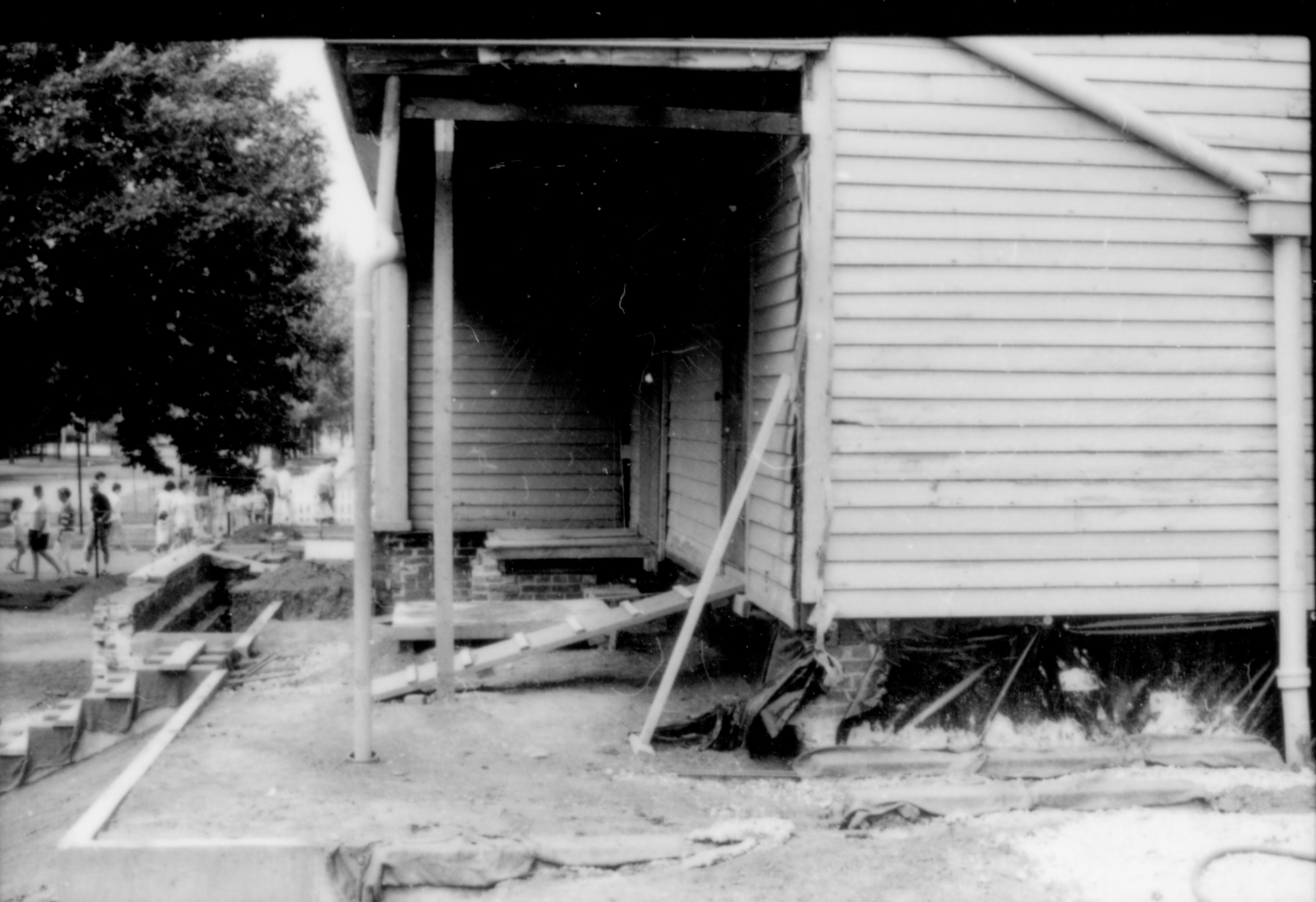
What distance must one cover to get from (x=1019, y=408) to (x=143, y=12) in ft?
18.3

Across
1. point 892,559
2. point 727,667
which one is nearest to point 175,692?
point 727,667

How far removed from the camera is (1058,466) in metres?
6.01

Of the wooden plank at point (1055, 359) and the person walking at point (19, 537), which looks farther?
the person walking at point (19, 537)

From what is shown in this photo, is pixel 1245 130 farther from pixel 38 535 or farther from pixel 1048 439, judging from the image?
pixel 38 535

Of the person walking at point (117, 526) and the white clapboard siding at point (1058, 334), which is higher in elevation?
the white clapboard siding at point (1058, 334)

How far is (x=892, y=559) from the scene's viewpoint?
233 inches

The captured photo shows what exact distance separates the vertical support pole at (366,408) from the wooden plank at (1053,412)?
8.25ft

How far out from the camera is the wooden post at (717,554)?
19.1ft

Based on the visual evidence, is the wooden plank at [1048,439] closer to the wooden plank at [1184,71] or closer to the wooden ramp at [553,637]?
the wooden ramp at [553,637]

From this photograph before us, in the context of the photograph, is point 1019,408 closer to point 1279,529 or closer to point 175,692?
point 1279,529

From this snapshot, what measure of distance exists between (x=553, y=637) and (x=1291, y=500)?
14.9 ft

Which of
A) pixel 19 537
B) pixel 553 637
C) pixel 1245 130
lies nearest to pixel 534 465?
pixel 553 637

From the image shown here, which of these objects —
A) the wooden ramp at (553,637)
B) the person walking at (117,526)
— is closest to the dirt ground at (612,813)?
the wooden ramp at (553,637)

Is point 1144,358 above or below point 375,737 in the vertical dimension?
above
